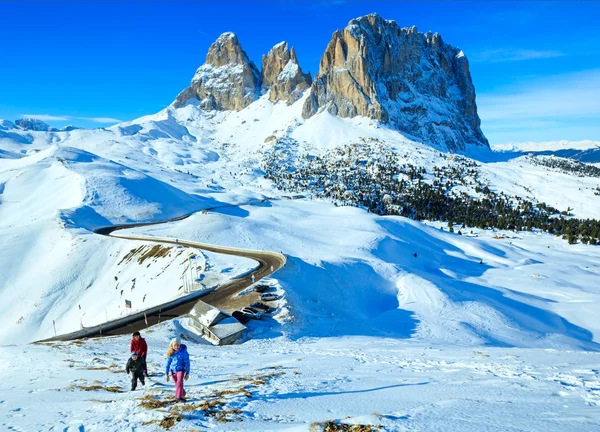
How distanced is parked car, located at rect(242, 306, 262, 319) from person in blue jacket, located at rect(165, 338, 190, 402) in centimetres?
1889

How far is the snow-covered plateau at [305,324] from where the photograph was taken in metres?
10.1

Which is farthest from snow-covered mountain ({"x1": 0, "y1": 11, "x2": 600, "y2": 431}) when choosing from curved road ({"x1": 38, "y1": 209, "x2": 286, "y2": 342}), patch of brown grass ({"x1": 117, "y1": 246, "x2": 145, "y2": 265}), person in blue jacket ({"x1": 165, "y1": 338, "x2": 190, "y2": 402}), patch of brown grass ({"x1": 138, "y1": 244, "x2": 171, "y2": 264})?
curved road ({"x1": 38, "y1": 209, "x2": 286, "y2": 342})

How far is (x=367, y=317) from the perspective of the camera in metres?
37.6

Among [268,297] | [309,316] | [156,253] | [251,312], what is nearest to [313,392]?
[251,312]

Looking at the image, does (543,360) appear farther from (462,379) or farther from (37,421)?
(37,421)

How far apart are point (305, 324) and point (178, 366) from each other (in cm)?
2052

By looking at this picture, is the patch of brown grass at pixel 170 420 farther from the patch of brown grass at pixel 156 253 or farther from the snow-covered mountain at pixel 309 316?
the patch of brown grass at pixel 156 253

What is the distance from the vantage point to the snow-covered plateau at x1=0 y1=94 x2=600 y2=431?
10.1 m

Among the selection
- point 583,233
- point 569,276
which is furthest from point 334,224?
point 583,233

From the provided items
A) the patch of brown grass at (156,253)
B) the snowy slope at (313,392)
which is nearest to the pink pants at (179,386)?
the snowy slope at (313,392)

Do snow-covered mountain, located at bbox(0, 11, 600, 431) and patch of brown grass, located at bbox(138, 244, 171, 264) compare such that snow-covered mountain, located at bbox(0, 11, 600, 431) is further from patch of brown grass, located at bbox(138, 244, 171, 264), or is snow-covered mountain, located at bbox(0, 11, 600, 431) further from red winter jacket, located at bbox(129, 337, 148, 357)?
red winter jacket, located at bbox(129, 337, 148, 357)

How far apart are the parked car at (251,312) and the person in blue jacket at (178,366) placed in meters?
18.9

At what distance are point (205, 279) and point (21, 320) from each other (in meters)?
26.7

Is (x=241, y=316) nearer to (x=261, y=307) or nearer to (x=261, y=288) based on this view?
(x=261, y=307)
